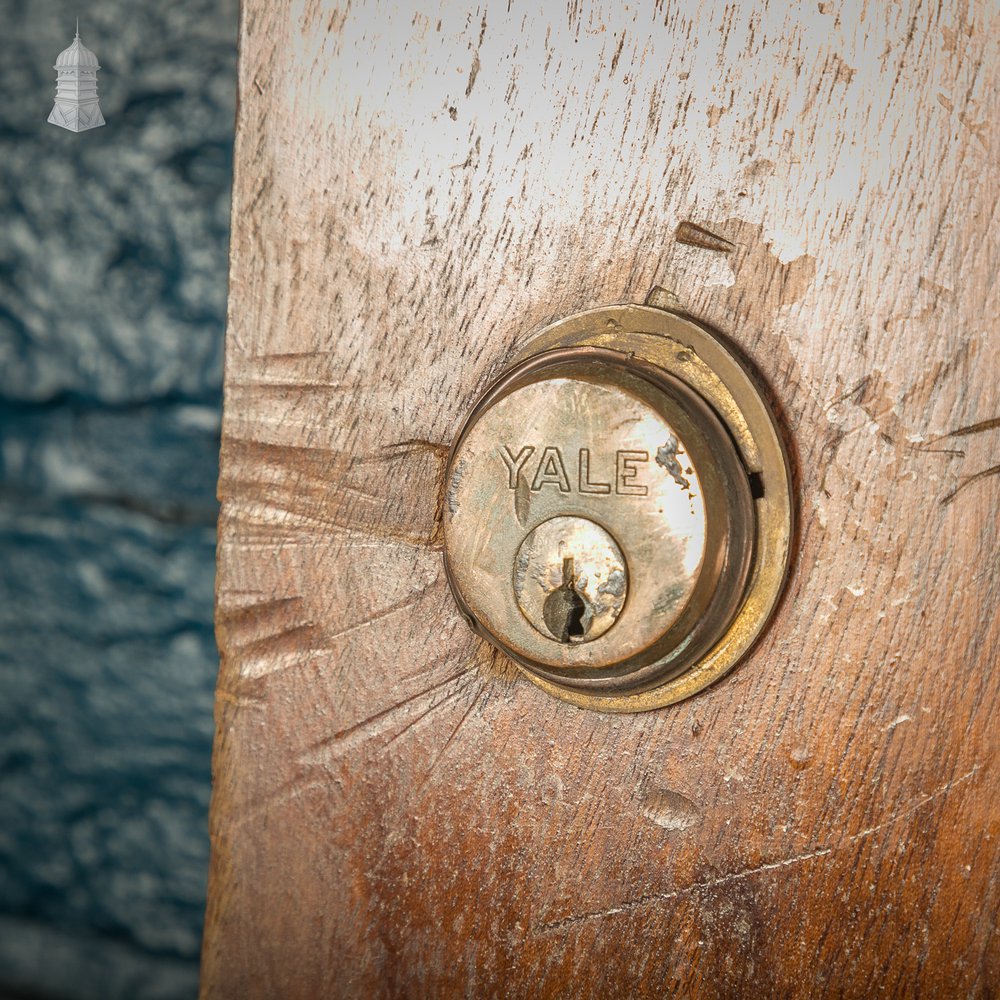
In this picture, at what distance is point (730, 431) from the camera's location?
0.38 metres

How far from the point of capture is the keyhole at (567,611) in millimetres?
366

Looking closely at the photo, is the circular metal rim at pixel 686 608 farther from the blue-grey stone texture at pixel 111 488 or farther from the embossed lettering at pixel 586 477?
the blue-grey stone texture at pixel 111 488

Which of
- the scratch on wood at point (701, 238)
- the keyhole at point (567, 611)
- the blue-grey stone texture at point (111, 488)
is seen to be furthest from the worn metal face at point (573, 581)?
the blue-grey stone texture at point (111, 488)

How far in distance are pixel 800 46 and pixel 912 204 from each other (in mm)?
70

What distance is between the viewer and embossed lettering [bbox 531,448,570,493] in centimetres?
37

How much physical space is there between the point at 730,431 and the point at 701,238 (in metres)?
0.08

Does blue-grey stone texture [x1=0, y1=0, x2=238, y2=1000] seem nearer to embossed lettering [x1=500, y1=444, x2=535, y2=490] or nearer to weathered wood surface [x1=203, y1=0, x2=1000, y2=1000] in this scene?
weathered wood surface [x1=203, y1=0, x2=1000, y2=1000]

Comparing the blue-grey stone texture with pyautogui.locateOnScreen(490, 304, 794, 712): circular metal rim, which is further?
the blue-grey stone texture

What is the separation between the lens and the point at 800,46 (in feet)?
1.21

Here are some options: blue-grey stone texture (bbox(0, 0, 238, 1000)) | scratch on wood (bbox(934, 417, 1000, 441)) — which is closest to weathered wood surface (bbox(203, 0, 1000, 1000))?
scratch on wood (bbox(934, 417, 1000, 441))

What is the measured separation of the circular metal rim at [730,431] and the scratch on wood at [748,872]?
0.07 m

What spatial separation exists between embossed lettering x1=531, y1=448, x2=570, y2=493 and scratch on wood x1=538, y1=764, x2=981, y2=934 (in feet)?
0.55

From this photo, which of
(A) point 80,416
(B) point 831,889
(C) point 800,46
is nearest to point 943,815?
(B) point 831,889

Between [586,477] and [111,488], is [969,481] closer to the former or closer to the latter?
[586,477]
